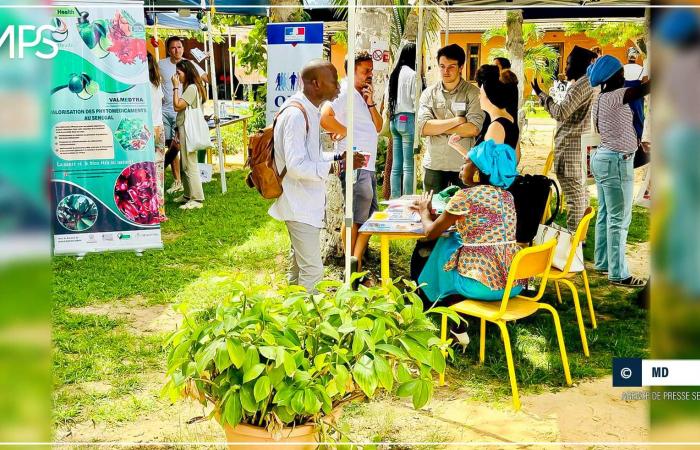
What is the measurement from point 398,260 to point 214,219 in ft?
8.04

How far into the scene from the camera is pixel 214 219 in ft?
26.0

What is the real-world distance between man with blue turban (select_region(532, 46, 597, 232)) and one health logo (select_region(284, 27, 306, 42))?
214 centimetres

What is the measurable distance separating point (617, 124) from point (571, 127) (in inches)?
26.2

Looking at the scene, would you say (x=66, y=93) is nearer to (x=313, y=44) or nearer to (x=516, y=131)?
(x=313, y=44)

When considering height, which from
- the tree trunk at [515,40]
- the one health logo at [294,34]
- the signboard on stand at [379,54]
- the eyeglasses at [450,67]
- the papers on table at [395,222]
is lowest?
the papers on table at [395,222]

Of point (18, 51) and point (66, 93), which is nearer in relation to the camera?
point (18, 51)

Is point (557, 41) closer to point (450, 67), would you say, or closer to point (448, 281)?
point (450, 67)

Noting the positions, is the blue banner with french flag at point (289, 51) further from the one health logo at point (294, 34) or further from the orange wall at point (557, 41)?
the orange wall at point (557, 41)

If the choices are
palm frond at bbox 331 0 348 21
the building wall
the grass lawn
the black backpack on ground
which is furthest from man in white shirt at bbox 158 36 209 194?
the building wall

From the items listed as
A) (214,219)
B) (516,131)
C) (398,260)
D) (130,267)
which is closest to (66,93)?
(130,267)

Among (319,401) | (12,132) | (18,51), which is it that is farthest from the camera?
(319,401)

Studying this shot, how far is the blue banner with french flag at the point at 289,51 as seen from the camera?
242 inches

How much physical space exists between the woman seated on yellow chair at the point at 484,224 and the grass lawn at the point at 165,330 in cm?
56

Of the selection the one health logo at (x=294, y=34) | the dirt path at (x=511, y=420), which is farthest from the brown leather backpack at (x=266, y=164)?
the one health logo at (x=294, y=34)
